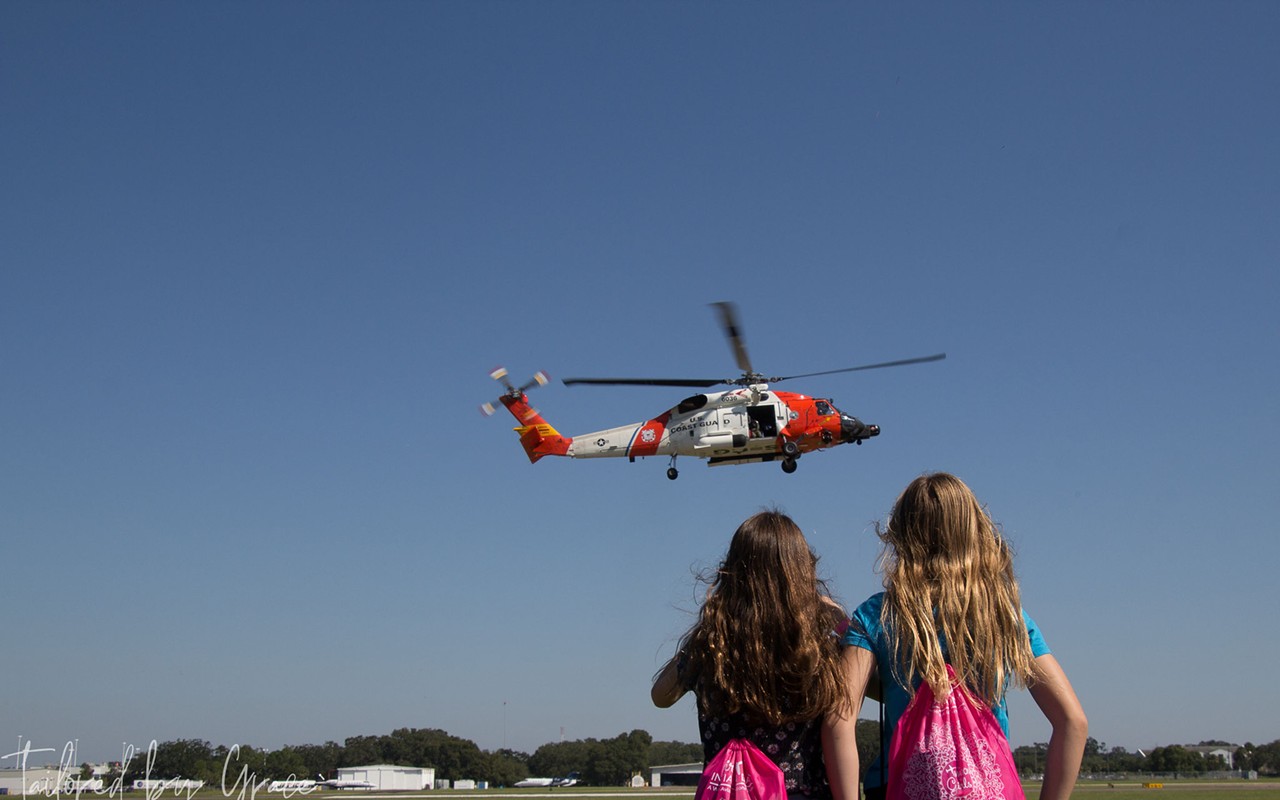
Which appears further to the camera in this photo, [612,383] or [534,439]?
[534,439]

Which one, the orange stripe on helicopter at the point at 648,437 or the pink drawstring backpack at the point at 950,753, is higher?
the orange stripe on helicopter at the point at 648,437

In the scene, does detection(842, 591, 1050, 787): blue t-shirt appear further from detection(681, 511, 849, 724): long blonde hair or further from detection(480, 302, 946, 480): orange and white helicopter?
detection(480, 302, 946, 480): orange and white helicopter

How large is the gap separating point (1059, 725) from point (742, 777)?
106 centimetres

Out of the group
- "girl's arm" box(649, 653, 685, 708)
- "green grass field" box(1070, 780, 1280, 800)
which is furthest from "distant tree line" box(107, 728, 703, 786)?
"girl's arm" box(649, 653, 685, 708)

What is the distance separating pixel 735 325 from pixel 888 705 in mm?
22550

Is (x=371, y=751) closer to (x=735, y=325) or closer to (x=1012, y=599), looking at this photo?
(x=735, y=325)

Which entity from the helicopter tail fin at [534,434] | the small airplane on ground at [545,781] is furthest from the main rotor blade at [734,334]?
the small airplane on ground at [545,781]

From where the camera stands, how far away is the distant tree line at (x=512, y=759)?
71.1 meters

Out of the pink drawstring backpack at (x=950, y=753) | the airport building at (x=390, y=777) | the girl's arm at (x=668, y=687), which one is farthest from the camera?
the airport building at (x=390, y=777)

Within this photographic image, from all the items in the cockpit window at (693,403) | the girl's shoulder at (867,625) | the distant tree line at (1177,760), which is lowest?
the distant tree line at (1177,760)

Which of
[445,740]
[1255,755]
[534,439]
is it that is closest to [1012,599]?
[534,439]

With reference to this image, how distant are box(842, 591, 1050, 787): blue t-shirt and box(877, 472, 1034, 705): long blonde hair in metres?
0.05

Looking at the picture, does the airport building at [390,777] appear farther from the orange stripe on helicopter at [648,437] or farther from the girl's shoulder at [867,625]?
the girl's shoulder at [867,625]

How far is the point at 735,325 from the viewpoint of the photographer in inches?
1020
